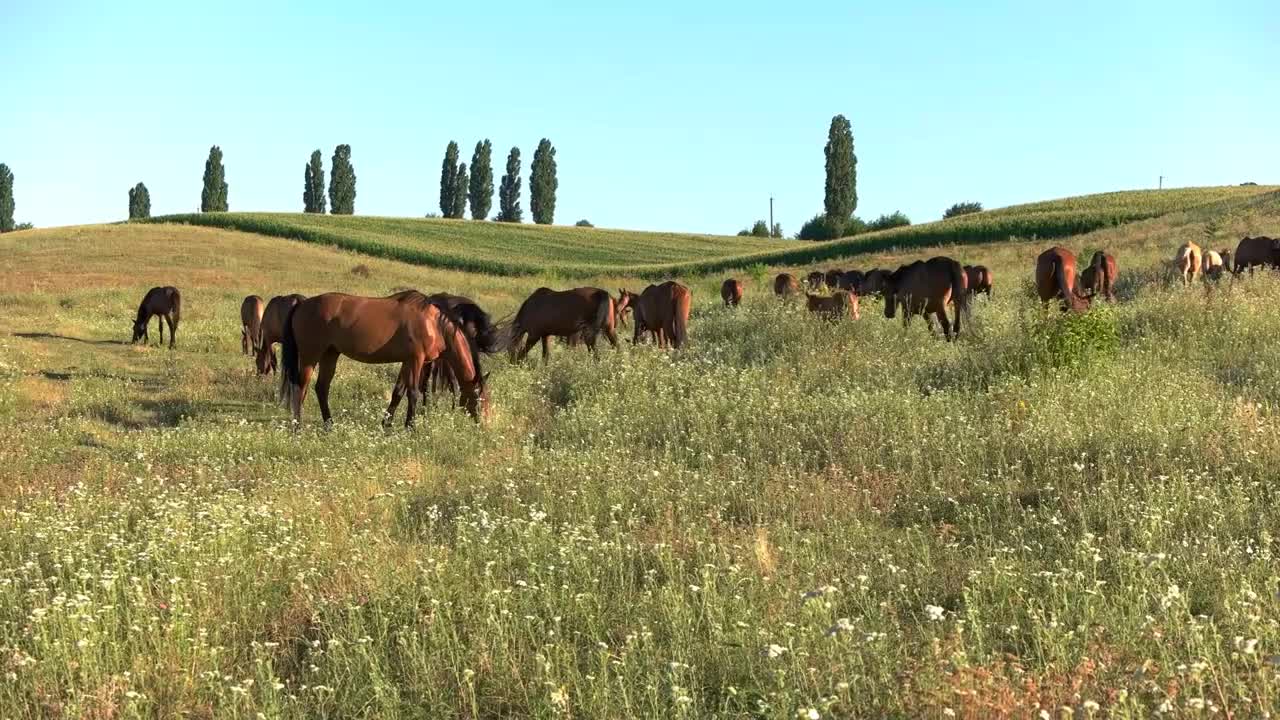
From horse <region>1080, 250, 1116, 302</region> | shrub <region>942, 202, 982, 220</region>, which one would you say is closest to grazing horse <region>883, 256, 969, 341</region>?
horse <region>1080, 250, 1116, 302</region>

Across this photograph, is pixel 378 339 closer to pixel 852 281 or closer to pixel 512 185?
pixel 852 281

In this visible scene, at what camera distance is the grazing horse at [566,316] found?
1722 centimetres

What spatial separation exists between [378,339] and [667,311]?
7.42 meters

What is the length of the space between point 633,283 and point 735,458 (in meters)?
36.8

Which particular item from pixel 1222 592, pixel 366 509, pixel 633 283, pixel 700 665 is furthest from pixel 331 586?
pixel 633 283

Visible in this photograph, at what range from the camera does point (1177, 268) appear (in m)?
21.5

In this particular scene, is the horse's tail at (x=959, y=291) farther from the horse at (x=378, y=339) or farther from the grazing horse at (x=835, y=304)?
the horse at (x=378, y=339)

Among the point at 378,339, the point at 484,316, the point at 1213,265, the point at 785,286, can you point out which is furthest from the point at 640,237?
the point at 378,339

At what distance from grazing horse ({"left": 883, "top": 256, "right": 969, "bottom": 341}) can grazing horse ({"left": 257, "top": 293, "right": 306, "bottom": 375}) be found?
11.6 meters

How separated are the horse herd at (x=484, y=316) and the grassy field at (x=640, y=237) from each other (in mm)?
28698

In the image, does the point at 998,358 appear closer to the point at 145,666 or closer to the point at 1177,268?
the point at 145,666

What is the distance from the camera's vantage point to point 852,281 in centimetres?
2775

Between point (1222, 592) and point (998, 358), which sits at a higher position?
point (998, 358)

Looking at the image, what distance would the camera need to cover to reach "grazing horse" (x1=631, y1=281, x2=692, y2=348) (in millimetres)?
18781
